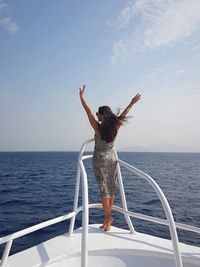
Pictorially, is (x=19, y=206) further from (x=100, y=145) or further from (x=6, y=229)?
(x=100, y=145)

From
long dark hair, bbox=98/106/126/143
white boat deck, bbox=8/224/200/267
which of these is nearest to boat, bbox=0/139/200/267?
white boat deck, bbox=8/224/200/267

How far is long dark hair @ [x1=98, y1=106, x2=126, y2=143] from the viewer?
12.8ft

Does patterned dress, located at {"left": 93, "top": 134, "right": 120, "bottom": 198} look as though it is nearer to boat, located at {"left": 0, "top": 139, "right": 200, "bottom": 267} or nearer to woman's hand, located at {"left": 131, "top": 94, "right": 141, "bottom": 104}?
boat, located at {"left": 0, "top": 139, "right": 200, "bottom": 267}

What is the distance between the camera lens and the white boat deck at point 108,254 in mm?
3439

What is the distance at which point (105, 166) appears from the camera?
412 centimetres

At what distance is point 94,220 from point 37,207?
17.5ft

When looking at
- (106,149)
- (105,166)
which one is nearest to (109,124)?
(106,149)

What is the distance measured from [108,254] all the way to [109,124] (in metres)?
1.67

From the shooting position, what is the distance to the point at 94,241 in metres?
3.96

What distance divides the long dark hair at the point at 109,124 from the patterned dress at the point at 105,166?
11 centimetres

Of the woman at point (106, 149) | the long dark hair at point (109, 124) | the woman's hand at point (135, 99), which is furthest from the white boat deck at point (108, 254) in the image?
the woman's hand at point (135, 99)

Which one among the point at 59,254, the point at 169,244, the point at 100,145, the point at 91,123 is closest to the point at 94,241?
the point at 59,254

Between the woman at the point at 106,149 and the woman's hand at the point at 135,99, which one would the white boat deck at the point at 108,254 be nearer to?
the woman at the point at 106,149

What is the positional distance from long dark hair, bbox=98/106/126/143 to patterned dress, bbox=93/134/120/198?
11 centimetres
